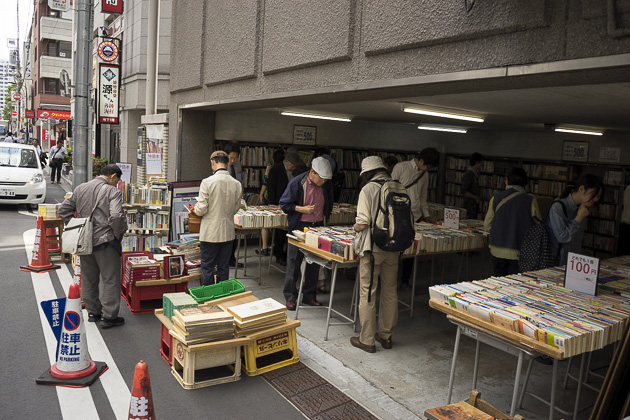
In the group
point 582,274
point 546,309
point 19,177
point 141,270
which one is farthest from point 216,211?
point 19,177

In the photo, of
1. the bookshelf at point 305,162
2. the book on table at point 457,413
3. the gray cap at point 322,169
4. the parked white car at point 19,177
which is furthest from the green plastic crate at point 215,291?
the parked white car at point 19,177

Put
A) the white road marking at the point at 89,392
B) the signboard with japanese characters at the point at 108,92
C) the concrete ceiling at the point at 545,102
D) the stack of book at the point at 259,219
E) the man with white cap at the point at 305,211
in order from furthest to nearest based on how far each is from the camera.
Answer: the signboard with japanese characters at the point at 108,92, the stack of book at the point at 259,219, the man with white cap at the point at 305,211, the concrete ceiling at the point at 545,102, the white road marking at the point at 89,392

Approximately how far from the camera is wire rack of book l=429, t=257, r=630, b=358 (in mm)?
3529

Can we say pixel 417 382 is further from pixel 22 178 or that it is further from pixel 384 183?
pixel 22 178

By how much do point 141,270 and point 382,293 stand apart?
3186 mm

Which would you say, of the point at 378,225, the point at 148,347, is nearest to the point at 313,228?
the point at 378,225

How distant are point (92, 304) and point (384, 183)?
378 cm

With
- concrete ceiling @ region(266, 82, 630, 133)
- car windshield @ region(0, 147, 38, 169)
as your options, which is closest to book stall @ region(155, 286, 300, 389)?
concrete ceiling @ region(266, 82, 630, 133)

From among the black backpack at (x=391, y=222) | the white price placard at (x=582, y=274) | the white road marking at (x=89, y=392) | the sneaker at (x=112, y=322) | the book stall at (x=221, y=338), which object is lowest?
the white road marking at (x=89, y=392)

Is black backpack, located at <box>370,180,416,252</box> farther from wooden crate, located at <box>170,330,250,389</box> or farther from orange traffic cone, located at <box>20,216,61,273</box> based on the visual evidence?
orange traffic cone, located at <box>20,216,61,273</box>

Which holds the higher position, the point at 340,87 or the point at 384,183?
the point at 340,87

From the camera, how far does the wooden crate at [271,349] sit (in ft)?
16.4

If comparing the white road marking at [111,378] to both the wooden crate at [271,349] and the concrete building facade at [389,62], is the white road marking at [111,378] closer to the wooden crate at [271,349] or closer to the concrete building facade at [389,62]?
the wooden crate at [271,349]

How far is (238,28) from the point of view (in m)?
8.27
